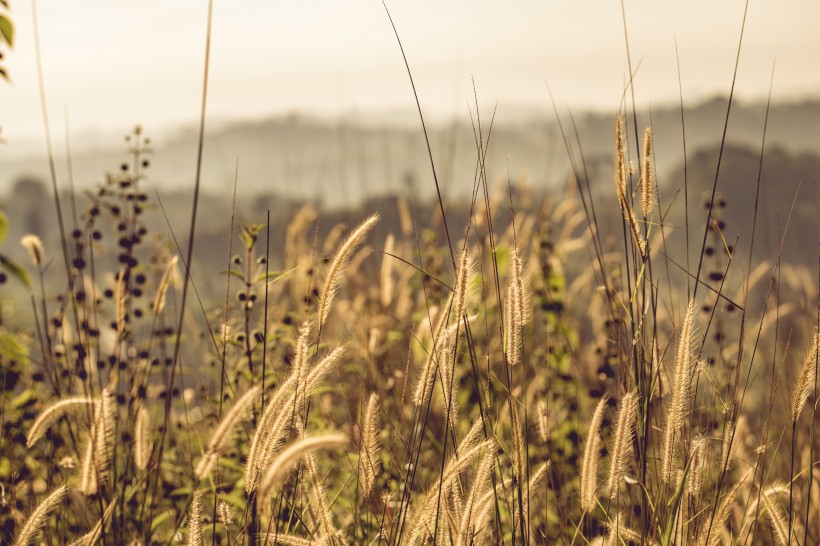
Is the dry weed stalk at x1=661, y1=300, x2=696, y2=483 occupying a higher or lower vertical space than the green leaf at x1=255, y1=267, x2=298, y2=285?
lower

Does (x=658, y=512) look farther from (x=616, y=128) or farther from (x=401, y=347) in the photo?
(x=401, y=347)

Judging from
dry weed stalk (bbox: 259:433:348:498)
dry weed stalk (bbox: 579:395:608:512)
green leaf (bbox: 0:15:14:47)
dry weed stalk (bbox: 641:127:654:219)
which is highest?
green leaf (bbox: 0:15:14:47)

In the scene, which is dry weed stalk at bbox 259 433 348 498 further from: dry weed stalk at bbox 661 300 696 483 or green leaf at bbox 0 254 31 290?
green leaf at bbox 0 254 31 290

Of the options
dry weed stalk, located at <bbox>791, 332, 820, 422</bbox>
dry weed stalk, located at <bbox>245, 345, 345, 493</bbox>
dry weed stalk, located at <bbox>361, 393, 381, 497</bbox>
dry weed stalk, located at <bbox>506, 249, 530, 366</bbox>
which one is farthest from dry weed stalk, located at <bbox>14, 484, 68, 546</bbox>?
dry weed stalk, located at <bbox>791, 332, 820, 422</bbox>

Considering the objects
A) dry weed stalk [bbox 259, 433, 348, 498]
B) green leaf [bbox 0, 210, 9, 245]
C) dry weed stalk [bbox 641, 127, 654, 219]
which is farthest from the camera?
green leaf [bbox 0, 210, 9, 245]

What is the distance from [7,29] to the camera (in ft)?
6.81

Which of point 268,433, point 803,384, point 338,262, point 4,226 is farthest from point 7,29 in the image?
point 803,384

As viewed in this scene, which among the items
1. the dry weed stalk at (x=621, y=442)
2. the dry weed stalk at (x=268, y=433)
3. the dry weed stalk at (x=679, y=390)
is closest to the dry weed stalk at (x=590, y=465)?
the dry weed stalk at (x=621, y=442)

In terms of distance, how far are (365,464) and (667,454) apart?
0.60 m

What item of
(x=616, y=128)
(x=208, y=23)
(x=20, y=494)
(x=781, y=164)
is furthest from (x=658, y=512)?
(x=781, y=164)

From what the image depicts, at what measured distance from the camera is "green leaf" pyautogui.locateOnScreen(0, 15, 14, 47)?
207 cm

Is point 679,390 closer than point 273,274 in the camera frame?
Yes

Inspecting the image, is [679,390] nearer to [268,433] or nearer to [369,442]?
[369,442]

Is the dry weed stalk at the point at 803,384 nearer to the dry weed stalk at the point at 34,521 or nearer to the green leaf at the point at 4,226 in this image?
the dry weed stalk at the point at 34,521
